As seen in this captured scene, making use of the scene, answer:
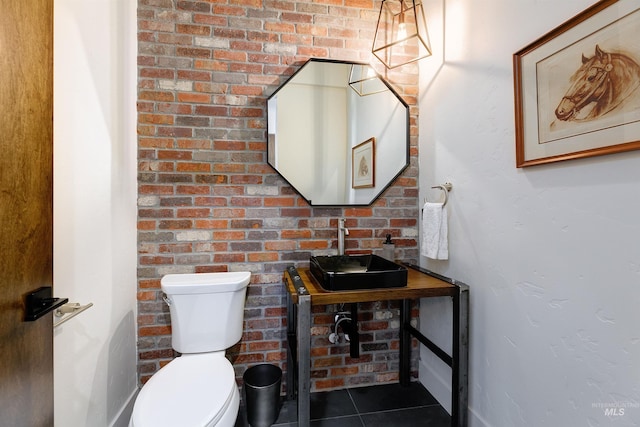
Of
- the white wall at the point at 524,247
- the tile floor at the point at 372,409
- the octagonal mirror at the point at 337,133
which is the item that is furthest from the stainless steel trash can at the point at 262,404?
the octagonal mirror at the point at 337,133

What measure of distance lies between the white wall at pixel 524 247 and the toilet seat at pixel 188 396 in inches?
48.1

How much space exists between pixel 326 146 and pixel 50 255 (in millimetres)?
1480

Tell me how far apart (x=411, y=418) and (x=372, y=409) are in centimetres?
22

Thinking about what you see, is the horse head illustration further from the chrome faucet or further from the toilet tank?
the toilet tank

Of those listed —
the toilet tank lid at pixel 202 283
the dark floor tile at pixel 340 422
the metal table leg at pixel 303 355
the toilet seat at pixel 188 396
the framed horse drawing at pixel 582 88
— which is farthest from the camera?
the dark floor tile at pixel 340 422

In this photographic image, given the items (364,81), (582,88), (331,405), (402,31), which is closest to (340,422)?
(331,405)

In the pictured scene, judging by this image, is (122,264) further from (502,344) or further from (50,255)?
(502,344)

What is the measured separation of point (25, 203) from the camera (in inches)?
33.0

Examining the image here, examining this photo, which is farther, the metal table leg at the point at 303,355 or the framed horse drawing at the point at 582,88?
the metal table leg at the point at 303,355

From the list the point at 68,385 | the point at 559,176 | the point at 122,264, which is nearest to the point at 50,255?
the point at 68,385

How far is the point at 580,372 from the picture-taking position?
1.03 metres

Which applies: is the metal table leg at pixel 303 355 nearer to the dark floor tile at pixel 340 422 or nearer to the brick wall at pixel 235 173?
the dark floor tile at pixel 340 422

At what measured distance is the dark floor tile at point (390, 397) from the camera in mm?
1850

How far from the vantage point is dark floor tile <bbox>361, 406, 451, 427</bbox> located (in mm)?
1705
